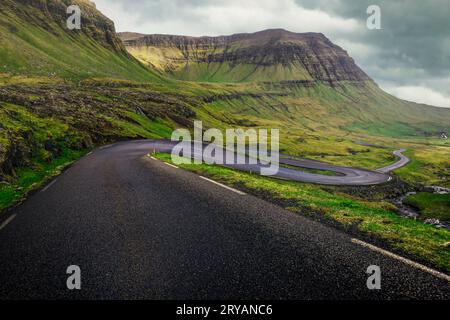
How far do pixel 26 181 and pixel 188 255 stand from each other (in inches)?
651

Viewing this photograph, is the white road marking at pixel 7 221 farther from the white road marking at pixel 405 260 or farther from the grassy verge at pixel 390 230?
the white road marking at pixel 405 260

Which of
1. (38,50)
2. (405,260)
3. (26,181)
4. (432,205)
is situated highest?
(38,50)

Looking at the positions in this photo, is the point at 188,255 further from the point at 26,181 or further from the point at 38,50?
the point at 38,50

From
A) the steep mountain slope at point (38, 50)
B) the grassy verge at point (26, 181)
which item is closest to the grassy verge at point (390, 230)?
the grassy verge at point (26, 181)

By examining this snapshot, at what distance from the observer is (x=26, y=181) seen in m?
18.3

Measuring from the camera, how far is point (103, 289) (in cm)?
535

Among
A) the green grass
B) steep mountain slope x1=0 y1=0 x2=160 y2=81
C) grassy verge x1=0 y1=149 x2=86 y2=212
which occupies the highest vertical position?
steep mountain slope x1=0 y1=0 x2=160 y2=81

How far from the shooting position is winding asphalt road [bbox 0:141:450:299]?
525 cm

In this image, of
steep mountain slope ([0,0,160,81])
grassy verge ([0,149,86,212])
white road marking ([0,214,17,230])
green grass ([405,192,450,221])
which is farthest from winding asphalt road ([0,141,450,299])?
steep mountain slope ([0,0,160,81])

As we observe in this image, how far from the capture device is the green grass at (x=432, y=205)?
45619 millimetres

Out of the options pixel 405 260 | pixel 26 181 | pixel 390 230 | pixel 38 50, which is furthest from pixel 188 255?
pixel 38 50

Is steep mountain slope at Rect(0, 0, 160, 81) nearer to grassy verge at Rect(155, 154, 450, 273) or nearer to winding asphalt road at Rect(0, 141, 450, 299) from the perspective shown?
winding asphalt road at Rect(0, 141, 450, 299)

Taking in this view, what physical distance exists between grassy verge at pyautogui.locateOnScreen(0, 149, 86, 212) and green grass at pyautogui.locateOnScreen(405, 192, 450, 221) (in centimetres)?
4790
